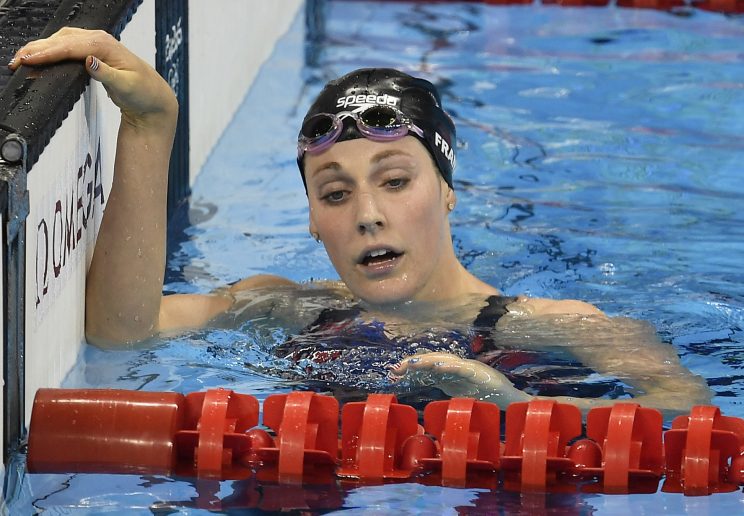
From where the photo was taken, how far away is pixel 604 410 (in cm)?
288

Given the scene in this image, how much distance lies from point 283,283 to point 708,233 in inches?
74.0

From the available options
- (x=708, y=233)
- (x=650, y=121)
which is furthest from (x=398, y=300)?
(x=650, y=121)

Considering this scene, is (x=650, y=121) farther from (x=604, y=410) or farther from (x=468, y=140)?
(x=604, y=410)

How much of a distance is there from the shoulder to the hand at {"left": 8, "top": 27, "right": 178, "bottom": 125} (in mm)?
1086

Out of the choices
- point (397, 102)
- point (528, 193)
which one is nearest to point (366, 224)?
point (397, 102)

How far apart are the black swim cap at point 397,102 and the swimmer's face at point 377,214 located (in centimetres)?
6

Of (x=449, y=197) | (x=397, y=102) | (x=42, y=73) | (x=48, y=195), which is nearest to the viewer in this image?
(x=48, y=195)

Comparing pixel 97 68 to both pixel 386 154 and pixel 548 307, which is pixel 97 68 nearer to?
pixel 386 154

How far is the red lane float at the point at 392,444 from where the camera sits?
2.80 metres

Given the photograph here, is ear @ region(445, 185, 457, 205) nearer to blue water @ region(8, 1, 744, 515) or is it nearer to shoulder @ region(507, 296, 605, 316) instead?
shoulder @ region(507, 296, 605, 316)

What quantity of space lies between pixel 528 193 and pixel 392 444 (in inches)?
110

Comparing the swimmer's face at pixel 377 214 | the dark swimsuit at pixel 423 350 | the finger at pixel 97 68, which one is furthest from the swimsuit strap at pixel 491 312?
the finger at pixel 97 68

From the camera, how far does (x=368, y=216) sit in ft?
10.8

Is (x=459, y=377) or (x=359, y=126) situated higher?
(x=359, y=126)
